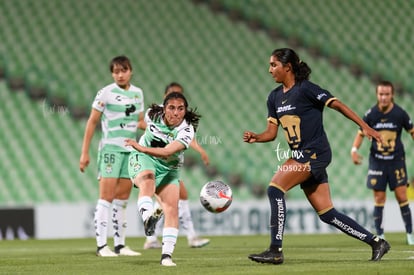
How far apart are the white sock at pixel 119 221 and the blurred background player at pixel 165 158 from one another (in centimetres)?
189

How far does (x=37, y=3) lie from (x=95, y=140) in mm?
4085

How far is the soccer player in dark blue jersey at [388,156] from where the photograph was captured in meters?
11.2

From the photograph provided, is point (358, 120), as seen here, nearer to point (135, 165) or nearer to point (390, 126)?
point (135, 165)

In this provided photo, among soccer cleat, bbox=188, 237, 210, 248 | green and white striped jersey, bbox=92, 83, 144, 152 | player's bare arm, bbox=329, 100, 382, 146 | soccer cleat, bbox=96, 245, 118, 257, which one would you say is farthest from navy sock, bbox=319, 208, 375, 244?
soccer cleat, bbox=188, 237, 210, 248

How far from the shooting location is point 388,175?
1134 centimetres

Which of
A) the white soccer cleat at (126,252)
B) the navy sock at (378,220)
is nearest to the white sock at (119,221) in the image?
the white soccer cleat at (126,252)

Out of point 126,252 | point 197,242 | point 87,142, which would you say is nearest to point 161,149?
point 87,142

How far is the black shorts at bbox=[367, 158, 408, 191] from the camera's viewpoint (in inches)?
445

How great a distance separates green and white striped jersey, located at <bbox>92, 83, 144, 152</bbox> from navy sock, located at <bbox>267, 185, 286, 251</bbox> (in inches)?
97.3

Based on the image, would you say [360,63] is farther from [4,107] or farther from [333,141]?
[4,107]

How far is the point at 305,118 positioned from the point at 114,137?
263 centimetres

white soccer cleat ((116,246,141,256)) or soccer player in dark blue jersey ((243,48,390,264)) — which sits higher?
soccer player in dark blue jersey ((243,48,390,264))

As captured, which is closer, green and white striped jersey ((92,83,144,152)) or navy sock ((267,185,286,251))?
navy sock ((267,185,286,251))

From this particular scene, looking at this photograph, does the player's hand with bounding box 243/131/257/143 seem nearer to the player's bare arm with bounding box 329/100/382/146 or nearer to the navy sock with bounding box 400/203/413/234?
the player's bare arm with bounding box 329/100/382/146
